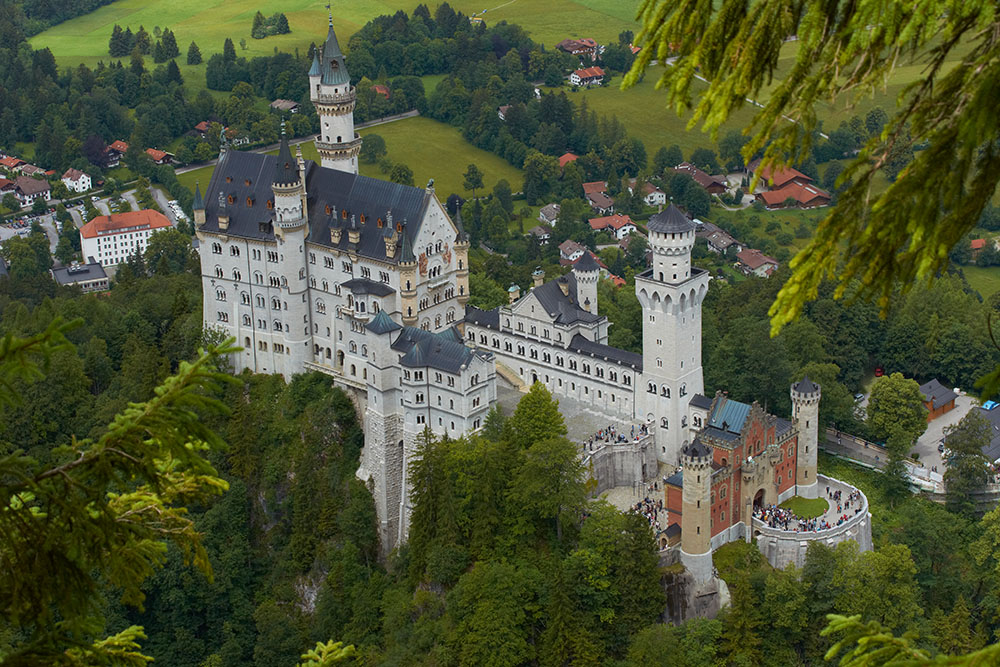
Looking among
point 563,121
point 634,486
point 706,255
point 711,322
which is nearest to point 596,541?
point 634,486

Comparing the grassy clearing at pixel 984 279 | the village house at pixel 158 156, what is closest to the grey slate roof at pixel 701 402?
the grassy clearing at pixel 984 279

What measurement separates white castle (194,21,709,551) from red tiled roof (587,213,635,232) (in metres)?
72.3

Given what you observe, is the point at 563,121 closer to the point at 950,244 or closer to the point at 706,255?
the point at 706,255

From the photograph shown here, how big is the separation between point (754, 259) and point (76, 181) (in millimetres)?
96798

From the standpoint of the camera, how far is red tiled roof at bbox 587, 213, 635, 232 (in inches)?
6905

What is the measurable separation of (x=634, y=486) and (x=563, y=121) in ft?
382

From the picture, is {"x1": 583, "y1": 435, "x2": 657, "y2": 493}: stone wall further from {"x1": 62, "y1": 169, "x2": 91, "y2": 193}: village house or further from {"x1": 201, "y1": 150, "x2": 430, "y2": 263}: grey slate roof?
{"x1": 62, "y1": 169, "x2": 91, "y2": 193}: village house

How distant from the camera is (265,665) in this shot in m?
95.8

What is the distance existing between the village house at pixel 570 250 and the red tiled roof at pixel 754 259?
18.6m

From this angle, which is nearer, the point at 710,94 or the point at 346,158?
the point at 710,94

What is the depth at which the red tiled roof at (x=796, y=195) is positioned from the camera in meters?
179

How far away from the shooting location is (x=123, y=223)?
173500 mm

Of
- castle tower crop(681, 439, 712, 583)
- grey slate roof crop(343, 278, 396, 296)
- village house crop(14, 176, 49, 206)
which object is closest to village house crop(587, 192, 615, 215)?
village house crop(14, 176, 49, 206)

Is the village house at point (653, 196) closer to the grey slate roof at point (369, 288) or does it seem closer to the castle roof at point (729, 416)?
the grey slate roof at point (369, 288)
